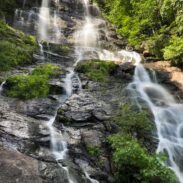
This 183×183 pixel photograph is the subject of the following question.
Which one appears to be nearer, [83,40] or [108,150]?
[108,150]

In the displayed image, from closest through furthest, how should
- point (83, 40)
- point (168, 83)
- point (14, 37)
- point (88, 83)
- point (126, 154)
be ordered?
point (126, 154)
point (88, 83)
point (168, 83)
point (14, 37)
point (83, 40)

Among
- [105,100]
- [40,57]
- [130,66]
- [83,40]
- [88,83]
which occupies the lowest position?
[105,100]

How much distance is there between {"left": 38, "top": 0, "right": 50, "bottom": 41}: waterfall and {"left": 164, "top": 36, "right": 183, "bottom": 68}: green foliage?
26.7 feet

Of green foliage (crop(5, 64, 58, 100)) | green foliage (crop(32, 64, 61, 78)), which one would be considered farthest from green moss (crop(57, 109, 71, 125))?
green foliage (crop(32, 64, 61, 78))

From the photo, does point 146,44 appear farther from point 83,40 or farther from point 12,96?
point 12,96

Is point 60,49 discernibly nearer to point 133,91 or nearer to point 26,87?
point 133,91

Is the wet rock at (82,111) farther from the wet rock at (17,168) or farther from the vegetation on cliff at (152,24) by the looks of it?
the vegetation on cliff at (152,24)

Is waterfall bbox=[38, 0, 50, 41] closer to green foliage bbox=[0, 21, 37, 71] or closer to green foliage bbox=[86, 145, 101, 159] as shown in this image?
green foliage bbox=[0, 21, 37, 71]

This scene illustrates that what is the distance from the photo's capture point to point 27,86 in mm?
14891

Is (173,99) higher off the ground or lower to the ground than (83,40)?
lower

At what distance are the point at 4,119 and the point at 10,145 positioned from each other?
1689 millimetres

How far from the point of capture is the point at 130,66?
19.0m

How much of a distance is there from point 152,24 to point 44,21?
25.2 ft

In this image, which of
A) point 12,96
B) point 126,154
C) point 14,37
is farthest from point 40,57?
point 126,154
